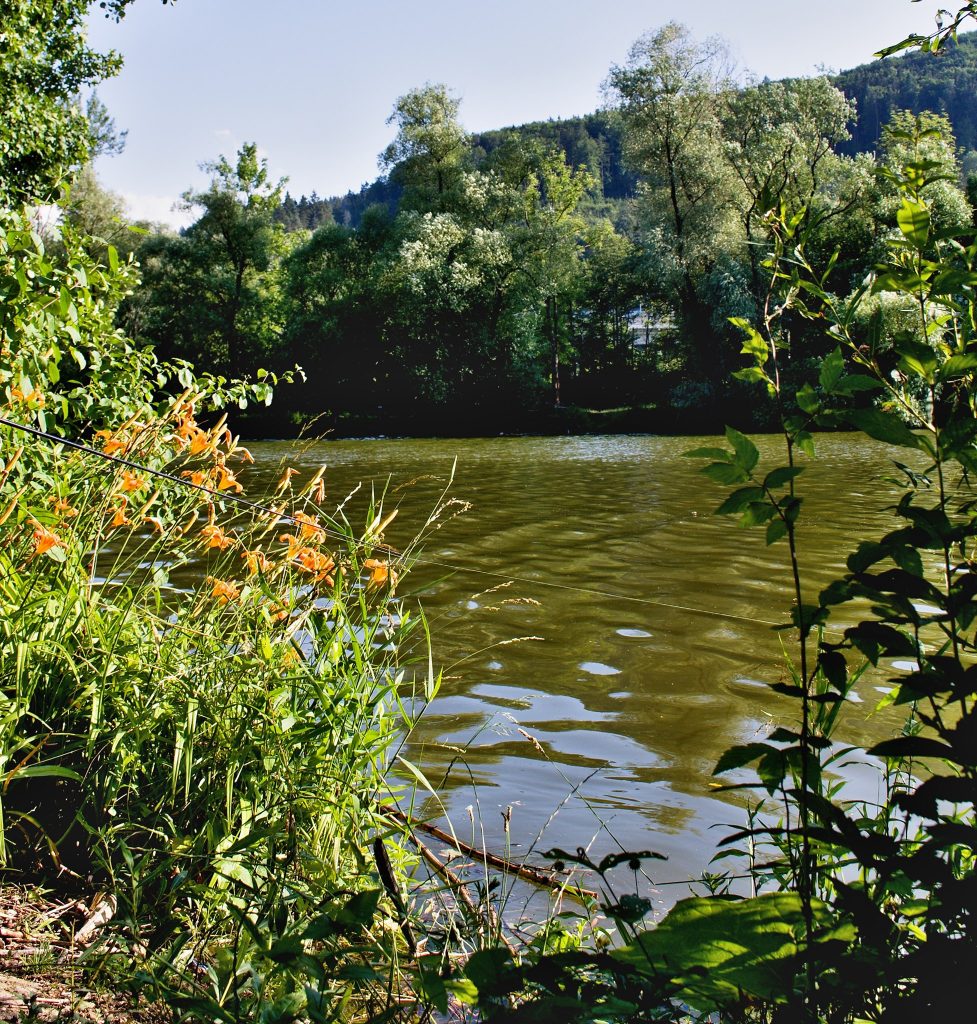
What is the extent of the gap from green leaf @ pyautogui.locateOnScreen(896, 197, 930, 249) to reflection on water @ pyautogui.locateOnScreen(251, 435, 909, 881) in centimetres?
37

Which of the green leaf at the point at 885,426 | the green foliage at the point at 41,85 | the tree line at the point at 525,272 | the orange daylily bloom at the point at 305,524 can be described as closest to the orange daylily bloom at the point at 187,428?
the orange daylily bloom at the point at 305,524

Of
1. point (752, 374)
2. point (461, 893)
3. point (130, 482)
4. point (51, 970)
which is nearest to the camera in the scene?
point (752, 374)

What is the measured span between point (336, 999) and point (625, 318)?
44.3 metres

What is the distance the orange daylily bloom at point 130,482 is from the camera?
10.4ft

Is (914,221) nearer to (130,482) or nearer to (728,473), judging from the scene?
(728,473)

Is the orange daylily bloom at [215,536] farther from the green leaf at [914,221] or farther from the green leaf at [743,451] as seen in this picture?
the green leaf at [914,221]

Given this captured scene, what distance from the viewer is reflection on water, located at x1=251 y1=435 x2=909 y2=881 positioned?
12.1ft

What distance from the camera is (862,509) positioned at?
1178 cm

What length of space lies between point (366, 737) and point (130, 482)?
49.5 inches

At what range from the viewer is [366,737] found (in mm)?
2570

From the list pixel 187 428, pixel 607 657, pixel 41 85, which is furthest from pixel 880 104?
pixel 187 428

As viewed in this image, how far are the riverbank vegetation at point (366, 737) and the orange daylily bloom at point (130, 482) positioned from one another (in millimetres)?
35

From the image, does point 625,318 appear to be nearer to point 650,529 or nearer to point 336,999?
point 650,529

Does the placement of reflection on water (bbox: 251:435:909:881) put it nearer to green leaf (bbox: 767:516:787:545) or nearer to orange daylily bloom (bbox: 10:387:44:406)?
green leaf (bbox: 767:516:787:545)
